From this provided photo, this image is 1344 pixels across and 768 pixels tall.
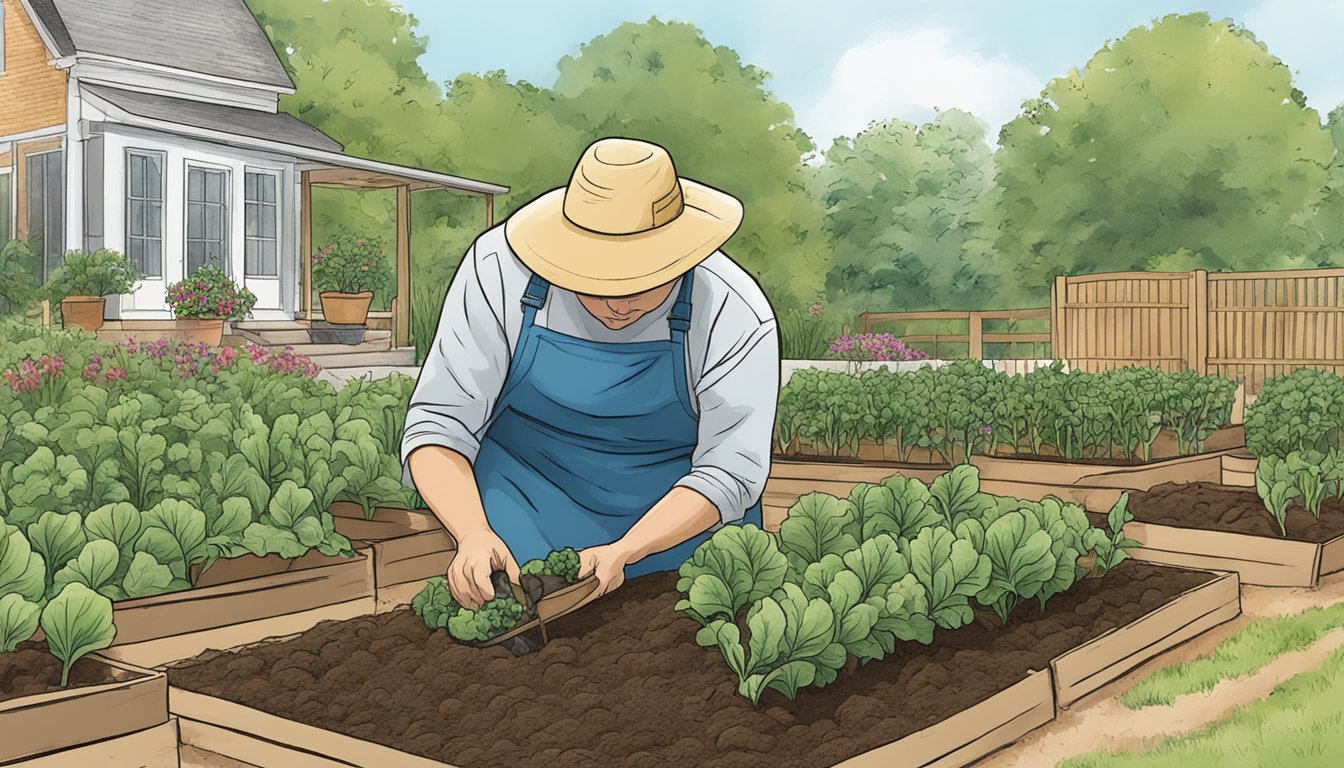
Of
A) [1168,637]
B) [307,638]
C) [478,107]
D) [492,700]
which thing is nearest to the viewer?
[492,700]

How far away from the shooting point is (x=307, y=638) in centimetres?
329

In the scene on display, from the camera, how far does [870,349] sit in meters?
13.8

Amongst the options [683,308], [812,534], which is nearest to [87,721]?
[683,308]

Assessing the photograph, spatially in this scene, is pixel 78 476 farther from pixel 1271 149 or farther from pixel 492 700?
pixel 1271 149

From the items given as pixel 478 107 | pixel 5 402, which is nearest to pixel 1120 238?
pixel 478 107

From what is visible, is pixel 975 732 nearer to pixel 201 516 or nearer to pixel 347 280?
pixel 201 516

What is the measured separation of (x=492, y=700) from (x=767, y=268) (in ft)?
76.8

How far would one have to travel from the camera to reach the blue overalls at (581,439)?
3225mm

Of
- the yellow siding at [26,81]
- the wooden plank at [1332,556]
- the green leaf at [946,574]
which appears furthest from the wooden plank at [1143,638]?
the yellow siding at [26,81]

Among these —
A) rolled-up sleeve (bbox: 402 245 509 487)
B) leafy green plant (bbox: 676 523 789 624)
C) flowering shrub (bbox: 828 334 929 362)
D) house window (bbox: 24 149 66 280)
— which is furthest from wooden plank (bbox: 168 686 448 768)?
house window (bbox: 24 149 66 280)

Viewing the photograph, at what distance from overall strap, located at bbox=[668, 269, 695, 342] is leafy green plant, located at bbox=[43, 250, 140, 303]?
36.3 feet

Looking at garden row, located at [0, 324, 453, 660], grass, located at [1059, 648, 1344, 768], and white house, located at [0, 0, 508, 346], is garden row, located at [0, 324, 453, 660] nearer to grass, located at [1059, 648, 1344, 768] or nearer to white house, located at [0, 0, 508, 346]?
grass, located at [1059, 648, 1344, 768]

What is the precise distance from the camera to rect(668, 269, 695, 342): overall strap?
3.16 metres

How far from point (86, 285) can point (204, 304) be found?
1.12 meters
